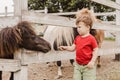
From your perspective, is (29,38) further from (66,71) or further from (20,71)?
(66,71)

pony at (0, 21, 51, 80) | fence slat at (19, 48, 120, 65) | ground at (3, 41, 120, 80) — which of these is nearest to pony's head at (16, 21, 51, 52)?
pony at (0, 21, 51, 80)

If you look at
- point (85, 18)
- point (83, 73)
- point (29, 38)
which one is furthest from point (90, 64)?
point (29, 38)

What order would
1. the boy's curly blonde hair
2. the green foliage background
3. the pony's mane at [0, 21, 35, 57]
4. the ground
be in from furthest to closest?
1. the green foliage background
2. the ground
3. the boy's curly blonde hair
4. the pony's mane at [0, 21, 35, 57]

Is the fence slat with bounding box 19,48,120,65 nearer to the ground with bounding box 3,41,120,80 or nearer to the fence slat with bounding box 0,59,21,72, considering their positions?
the fence slat with bounding box 0,59,21,72

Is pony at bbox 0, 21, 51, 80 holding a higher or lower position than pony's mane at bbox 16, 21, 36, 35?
lower

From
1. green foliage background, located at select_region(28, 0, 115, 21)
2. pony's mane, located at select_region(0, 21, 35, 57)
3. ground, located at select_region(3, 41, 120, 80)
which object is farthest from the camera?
green foliage background, located at select_region(28, 0, 115, 21)

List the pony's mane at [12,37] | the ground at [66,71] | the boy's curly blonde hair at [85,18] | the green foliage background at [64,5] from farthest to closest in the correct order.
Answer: the green foliage background at [64,5], the ground at [66,71], the boy's curly blonde hair at [85,18], the pony's mane at [12,37]

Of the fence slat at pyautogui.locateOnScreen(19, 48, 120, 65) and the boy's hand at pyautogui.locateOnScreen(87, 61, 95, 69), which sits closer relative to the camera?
the boy's hand at pyautogui.locateOnScreen(87, 61, 95, 69)

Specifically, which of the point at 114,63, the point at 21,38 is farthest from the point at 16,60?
the point at 114,63

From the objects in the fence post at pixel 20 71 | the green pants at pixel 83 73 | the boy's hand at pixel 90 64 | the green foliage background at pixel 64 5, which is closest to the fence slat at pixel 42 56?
the fence post at pixel 20 71

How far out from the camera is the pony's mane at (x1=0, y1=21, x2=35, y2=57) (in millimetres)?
3320

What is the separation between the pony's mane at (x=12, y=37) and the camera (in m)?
3.32

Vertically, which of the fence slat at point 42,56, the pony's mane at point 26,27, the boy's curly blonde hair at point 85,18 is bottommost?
the fence slat at point 42,56

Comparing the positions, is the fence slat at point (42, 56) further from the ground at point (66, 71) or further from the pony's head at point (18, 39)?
the ground at point (66, 71)
